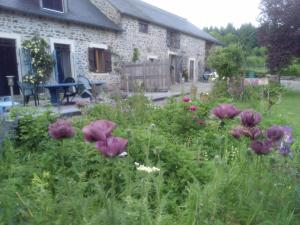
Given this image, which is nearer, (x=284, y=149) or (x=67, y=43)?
(x=284, y=149)

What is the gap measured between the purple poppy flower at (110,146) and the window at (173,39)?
20.7 m

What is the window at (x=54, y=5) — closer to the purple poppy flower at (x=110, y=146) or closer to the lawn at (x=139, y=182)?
the lawn at (x=139, y=182)

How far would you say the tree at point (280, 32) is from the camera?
15625mm

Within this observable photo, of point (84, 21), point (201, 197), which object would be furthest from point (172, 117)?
point (84, 21)

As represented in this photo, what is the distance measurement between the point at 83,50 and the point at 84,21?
4.27ft

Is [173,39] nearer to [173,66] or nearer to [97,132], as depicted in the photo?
[173,66]

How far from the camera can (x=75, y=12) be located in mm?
14000

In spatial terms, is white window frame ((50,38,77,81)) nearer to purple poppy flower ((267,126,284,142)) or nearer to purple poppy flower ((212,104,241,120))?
purple poppy flower ((212,104,241,120))

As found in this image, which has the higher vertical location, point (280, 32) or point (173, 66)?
point (280, 32)

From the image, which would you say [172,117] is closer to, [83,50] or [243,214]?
[243,214]

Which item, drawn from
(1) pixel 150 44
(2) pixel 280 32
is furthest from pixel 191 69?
(2) pixel 280 32

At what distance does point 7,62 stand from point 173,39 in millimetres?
13643

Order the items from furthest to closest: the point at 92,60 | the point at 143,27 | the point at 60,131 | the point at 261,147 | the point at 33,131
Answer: the point at 143,27, the point at 92,60, the point at 33,131, the point at 261,147, the point at 60,131

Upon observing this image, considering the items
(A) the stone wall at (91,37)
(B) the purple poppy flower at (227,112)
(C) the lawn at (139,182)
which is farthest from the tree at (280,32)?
(B) the purple poppy flower at (227,112)
